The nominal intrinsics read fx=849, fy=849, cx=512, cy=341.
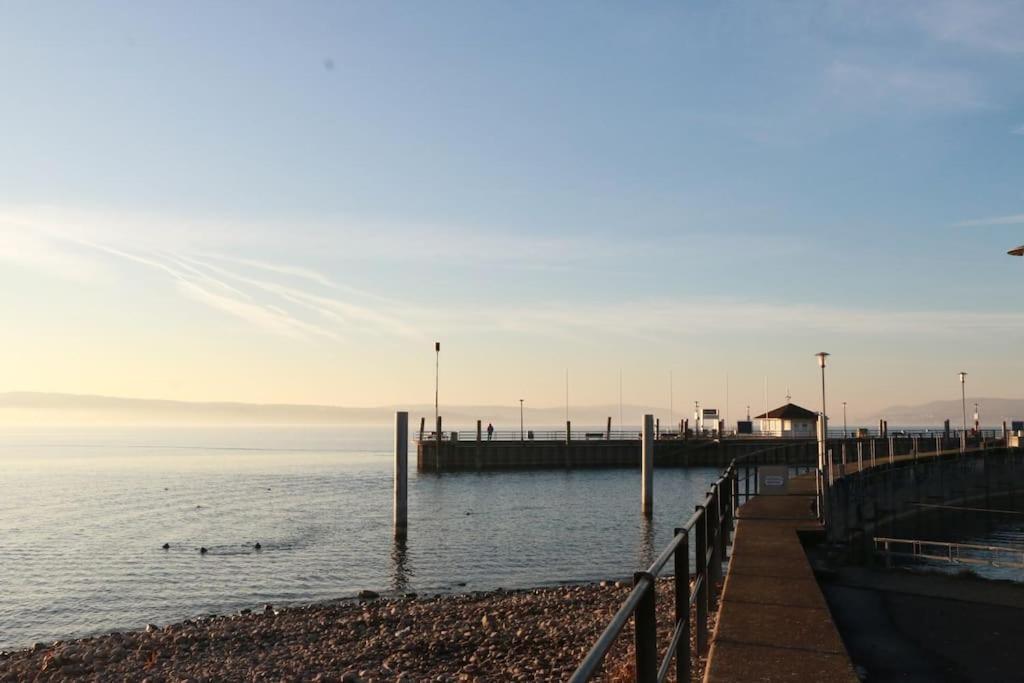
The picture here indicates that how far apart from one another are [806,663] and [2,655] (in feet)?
59.3

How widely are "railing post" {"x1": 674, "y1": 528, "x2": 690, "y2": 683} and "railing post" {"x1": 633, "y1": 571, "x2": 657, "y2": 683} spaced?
135 cm

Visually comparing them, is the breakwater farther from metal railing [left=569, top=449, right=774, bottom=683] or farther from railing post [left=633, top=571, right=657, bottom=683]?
railing post [left=633, top=571, right=657, bottom=683]

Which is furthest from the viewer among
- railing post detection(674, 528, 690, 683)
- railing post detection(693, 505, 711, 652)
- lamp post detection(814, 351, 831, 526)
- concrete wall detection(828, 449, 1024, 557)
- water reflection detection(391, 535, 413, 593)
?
concrete wall detection(828, 449, 1024, 557)

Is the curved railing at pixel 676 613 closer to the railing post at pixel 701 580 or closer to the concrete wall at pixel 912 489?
the railing post at pixel 701 580

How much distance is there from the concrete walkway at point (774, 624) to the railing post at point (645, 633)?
241 cm

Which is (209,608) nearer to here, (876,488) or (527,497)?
(876,488)

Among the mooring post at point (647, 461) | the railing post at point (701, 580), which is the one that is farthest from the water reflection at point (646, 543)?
the railing post at point (701, 580)

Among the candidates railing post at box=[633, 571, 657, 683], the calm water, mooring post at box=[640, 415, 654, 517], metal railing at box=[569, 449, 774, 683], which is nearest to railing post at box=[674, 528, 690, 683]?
metal railing at box=[569, 449, 774, 683]

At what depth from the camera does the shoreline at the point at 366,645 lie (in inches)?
512

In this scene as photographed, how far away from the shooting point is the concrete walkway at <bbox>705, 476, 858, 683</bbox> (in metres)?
6.43

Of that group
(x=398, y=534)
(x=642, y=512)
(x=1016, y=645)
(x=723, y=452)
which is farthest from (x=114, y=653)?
(x=723, y=452)

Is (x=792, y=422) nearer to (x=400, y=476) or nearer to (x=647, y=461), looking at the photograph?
(x=647, y=461)

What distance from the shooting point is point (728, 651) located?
694 cm

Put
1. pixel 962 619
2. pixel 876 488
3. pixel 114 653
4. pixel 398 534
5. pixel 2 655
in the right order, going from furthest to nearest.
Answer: pixel 398 534, pixel 876 488, pixel 2 655, pixel 114 653, pixel 962 619
